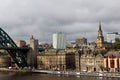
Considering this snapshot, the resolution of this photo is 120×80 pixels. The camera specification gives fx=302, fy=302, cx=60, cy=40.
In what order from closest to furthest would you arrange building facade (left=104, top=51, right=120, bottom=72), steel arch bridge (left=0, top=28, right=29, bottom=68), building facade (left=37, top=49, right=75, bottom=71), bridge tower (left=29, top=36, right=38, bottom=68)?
1. building facade (left=104, top=51, right=120, bottom=72)
2. building facade (left=37, top=49, right=75, bottom=71)
3. steel arch bridge (left=0, top=28, right=29, bottom=68)
4. bridge tower (left=29, top=36, right=38, bottom=68)

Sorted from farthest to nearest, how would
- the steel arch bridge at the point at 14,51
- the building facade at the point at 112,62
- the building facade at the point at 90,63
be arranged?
the steel arch bridge at the point at 14,51 → the building facade at the point at 90,63 → the building facade at the point at 112,62

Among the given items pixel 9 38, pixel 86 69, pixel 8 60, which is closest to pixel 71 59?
pixel 86 69

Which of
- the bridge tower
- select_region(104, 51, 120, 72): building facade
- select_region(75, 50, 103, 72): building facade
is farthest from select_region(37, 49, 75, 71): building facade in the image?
select_region(104, 51, 120, 72): building facade

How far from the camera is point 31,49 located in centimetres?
12569

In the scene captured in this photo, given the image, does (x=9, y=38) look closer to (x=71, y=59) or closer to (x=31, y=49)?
(x=31, y=49)

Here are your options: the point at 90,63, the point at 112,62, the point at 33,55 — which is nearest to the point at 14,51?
the point at 33,55

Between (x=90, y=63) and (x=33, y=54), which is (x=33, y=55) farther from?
(x=90, y=63)

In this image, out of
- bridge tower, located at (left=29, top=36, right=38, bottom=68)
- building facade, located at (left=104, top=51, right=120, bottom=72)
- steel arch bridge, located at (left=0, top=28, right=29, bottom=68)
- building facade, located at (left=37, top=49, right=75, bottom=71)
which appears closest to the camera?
building facade, located at (left=104, top=51, right=120, bottom=72)

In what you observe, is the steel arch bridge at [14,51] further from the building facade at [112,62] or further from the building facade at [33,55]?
the building facade at [112,62]

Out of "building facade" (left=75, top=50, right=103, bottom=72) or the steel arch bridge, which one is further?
the steel arch bridge

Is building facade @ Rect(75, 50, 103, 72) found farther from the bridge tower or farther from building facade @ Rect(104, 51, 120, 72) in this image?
the bridge tower

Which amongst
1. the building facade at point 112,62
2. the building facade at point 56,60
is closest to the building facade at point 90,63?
the building facade at point 112,62

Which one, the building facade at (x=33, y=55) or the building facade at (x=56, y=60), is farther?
the building facade at (x=33, y=55)

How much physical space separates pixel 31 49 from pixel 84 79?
5265 cm
